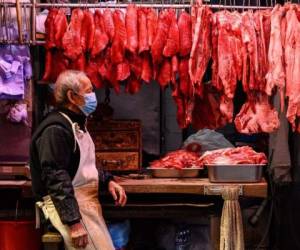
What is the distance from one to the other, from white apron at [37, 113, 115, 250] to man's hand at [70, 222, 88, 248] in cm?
13

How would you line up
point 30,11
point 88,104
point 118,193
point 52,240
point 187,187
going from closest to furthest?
point 52,240 < point 88,104 < point 118,193 < point 187,187 < point 30,11

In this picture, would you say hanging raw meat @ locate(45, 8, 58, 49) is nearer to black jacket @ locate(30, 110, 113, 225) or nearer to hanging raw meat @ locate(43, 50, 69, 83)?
hanging raw meat @ locate(43, 50, 69, 83)

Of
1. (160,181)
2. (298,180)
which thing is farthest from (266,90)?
(298,180)

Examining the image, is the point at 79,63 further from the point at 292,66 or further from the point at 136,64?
the point at 292,66

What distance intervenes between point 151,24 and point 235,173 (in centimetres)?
163

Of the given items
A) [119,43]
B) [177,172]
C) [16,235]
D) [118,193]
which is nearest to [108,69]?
[119,43]

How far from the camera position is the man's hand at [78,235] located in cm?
475

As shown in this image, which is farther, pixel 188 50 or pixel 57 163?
pixel 188 50

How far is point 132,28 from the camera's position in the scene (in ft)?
20.0

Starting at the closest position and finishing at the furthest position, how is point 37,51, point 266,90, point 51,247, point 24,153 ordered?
point 51,247 < point 266,90 < point 24,153 < point 37,51

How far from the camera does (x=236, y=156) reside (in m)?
6.00

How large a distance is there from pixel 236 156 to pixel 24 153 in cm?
213

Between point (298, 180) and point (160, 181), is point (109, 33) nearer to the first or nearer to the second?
point (160, 181)

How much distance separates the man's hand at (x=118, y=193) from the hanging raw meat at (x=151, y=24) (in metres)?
1.47
